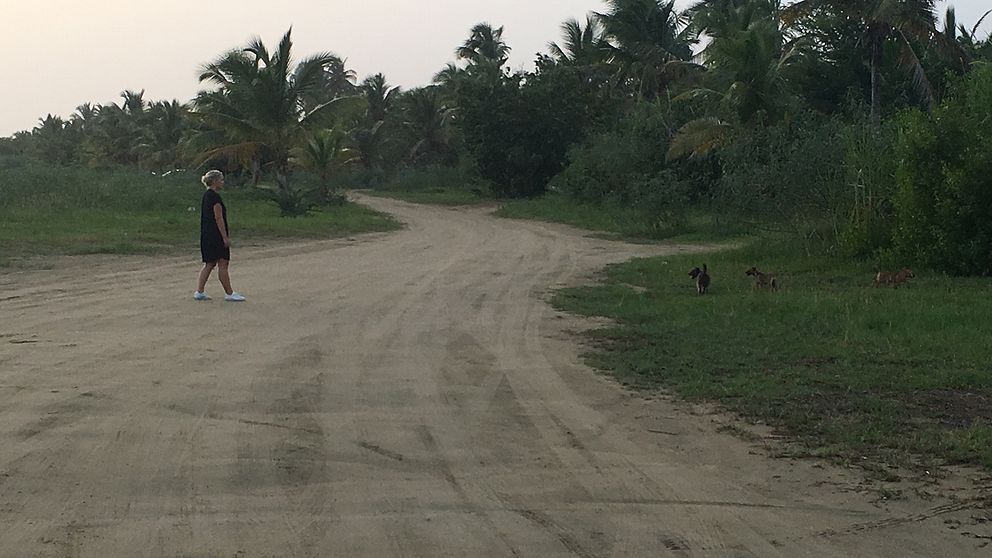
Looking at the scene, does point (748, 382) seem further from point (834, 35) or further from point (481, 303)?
point (834, 35)

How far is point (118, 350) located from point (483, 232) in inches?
725

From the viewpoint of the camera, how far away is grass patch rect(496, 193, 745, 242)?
2388cm

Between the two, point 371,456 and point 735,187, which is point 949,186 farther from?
point 371,456

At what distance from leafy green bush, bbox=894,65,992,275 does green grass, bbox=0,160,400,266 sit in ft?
40.2

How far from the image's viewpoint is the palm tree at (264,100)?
101 ft

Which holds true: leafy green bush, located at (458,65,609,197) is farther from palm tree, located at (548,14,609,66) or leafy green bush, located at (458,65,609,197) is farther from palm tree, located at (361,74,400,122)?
palm tree, located at (361,74,400,122)

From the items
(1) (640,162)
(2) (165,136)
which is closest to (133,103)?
(2) (165,136)

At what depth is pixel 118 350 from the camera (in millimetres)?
7895

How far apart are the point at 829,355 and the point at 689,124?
18.9 m

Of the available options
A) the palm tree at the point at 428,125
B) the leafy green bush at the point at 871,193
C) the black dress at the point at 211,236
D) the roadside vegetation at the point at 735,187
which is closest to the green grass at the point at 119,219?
the roadside vegetation at the point at 735,187

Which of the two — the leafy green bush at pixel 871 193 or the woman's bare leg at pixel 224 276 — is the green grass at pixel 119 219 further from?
the leafy green bush at pixel 871 193

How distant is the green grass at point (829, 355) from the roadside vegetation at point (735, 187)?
0.10 ft

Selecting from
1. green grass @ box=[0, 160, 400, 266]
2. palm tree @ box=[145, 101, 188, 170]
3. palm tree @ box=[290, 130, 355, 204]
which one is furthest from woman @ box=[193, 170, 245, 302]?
palm tree @ box=[145, 101, 188, 170]

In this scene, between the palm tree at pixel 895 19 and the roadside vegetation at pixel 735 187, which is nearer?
the roadside vegetation at pixel 735 187
